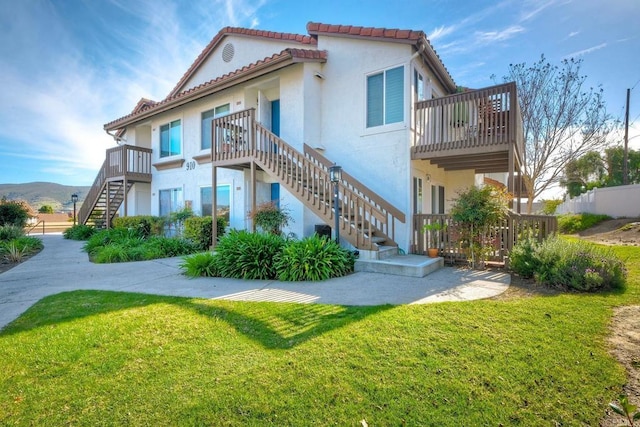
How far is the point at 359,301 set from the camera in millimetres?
4887

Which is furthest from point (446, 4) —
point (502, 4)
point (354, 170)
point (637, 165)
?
point (637, 165)

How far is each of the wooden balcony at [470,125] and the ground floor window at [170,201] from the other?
10849 mm

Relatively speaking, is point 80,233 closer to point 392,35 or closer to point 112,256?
point 112,256

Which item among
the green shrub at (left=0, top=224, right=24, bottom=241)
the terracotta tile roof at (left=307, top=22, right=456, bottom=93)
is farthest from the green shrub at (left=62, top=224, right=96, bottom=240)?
the terracotta tile roof at (left=307, top=22, right=456, bottom=93)

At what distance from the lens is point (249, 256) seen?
710cm

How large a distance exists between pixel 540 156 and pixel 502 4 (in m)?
9.00

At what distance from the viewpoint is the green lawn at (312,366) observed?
2299 mm

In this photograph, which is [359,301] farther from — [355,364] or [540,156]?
[540,156]

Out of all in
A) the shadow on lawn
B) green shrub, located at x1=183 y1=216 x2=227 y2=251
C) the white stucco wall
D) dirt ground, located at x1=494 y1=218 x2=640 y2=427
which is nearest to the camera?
dirt ground, located at x1=494 y1=218 x2=640 y2=427

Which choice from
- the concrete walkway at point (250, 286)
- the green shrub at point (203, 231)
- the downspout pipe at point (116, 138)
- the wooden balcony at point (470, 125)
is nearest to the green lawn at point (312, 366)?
the concrete walkway at point (250, 286)

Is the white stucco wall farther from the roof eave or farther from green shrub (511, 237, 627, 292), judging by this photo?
green shrub (511, 237, 627, 292)

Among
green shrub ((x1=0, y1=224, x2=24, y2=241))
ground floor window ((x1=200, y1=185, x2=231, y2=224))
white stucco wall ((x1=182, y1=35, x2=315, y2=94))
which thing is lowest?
green shrub ((x1=0, y1=224, x2=24, y2=241))

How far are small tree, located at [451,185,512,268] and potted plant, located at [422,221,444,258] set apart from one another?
1.57 feet

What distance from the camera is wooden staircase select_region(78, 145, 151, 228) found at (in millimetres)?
14703
